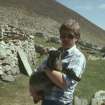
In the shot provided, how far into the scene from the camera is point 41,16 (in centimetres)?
5000

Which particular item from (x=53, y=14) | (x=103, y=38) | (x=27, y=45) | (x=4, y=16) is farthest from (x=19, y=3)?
(x=27, y=45)

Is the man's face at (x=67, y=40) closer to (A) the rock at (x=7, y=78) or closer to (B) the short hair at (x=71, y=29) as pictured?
(B) the short hair at (x=71, y=29)

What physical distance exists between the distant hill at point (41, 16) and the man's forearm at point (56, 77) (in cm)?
2908

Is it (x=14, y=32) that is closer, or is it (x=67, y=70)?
(x=67, y=70)

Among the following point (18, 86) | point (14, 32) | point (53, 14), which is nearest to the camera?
point (18, 86)

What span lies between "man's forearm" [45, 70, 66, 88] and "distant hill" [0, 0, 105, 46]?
95.4 ft

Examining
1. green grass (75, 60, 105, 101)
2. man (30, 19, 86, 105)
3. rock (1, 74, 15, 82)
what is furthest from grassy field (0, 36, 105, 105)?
man (30, 19, 86, 105)

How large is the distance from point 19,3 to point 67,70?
2010 inches

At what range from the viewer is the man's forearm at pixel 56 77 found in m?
4.42

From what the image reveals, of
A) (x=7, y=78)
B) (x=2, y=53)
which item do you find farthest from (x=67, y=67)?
(x=2, y=53)

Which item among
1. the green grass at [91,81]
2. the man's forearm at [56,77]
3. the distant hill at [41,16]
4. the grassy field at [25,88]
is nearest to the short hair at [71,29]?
the man's forearm at [56,77]

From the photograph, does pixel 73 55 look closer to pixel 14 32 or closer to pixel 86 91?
pixel 86 91

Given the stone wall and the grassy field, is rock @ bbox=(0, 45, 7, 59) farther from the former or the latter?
the grassy field

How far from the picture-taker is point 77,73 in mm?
4609
